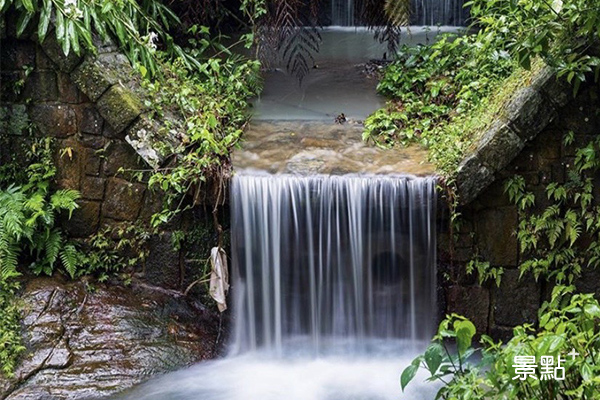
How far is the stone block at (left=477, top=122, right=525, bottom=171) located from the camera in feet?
19.6

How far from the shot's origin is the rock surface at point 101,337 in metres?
5.58

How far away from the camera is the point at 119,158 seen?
6461 mm

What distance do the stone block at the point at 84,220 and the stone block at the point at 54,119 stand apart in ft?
1.94

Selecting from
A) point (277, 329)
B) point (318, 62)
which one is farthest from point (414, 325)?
point (318, 62)

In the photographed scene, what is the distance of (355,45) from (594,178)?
4.07m

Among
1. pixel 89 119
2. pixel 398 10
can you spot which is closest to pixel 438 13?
pixel 398 10

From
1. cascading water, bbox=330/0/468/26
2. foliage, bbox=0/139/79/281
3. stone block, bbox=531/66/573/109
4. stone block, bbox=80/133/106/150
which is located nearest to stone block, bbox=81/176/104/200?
foliage, bbox=0/139/79/281

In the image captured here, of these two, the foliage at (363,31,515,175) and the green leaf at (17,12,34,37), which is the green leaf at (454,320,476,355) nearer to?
the foliage at (363,31,515,175)

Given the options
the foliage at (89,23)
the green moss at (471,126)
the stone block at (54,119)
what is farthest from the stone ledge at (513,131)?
the stone block at (54,119)

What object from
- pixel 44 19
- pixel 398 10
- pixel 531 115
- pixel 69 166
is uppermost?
pixel 398 10

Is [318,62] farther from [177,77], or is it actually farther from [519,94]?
[519,94]

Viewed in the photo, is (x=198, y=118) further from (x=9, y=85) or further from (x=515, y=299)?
(x=515, y=299)

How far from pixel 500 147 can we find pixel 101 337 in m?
3.29

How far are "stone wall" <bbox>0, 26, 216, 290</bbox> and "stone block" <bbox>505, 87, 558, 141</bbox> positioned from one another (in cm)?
248
